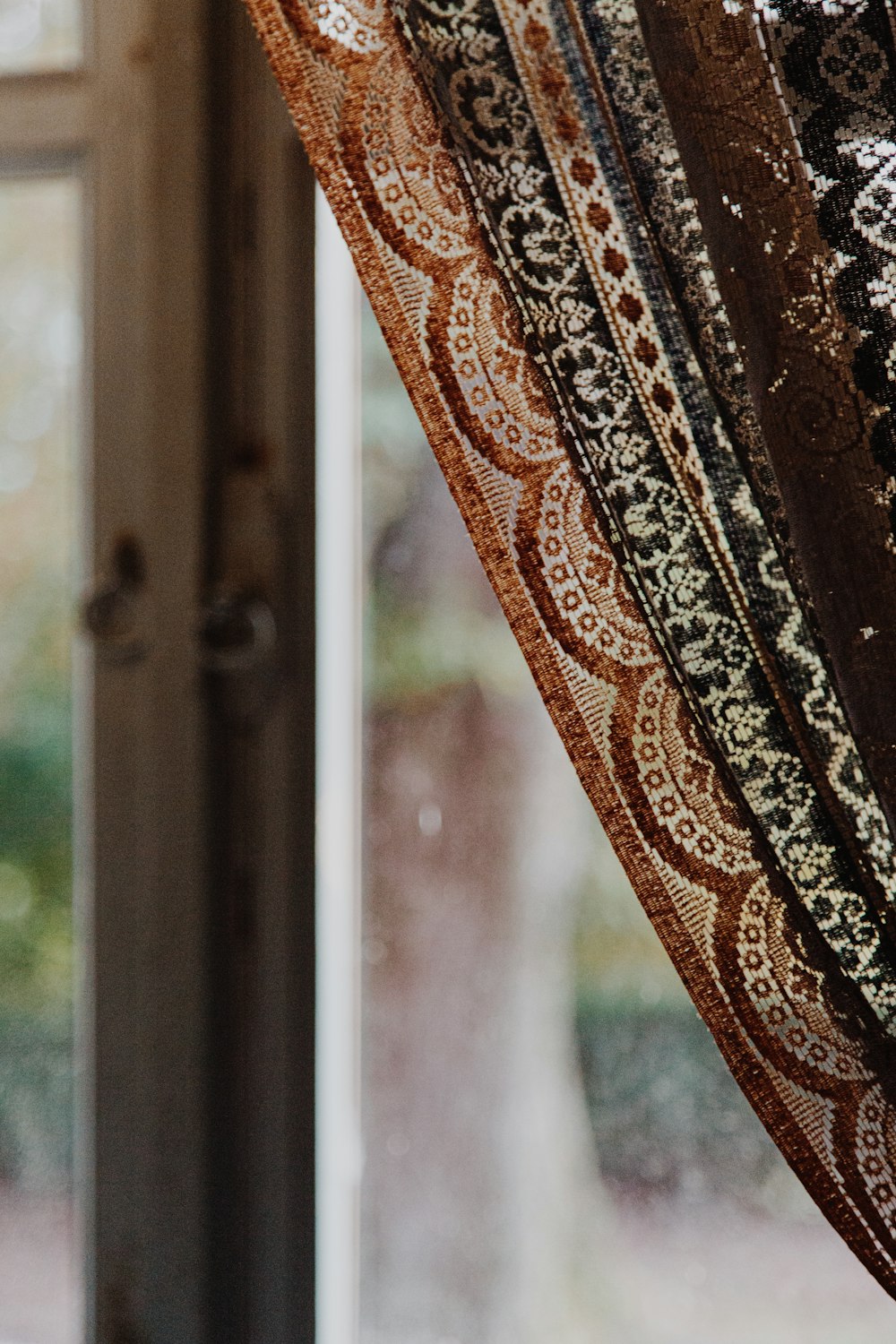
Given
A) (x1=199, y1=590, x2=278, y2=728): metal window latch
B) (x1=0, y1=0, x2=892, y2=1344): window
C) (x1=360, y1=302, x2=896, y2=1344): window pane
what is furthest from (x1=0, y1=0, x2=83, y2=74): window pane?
(x1=199, y1=590, x2=278, y2=728): metal window latch

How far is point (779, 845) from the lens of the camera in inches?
24.2

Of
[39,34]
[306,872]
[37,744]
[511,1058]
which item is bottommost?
[511,1058]

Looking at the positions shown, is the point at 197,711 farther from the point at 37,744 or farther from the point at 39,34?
the point at 39,34

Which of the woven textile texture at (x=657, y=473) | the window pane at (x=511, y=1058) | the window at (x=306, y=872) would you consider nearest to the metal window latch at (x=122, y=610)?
the window at (x=306, y=872)

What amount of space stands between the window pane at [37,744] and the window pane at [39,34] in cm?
10

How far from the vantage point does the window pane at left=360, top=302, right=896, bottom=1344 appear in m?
0.87

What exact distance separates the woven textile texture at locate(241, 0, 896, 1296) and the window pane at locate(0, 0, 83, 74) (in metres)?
0.44

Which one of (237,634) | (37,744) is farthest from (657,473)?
(37,744)

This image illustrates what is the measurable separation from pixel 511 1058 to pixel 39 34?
0.96 metres

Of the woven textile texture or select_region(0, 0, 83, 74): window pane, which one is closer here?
the woven textile texture

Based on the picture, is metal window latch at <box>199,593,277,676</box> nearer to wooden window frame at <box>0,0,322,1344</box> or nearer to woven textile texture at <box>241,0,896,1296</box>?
wooden window frame at <box>0,0,322,1344</box>

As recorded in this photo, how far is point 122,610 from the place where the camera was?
3.06 ft

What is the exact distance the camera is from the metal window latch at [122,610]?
3.05 feet

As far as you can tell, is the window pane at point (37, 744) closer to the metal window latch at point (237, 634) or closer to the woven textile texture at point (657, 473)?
the metal window latch at point (237, 634)
